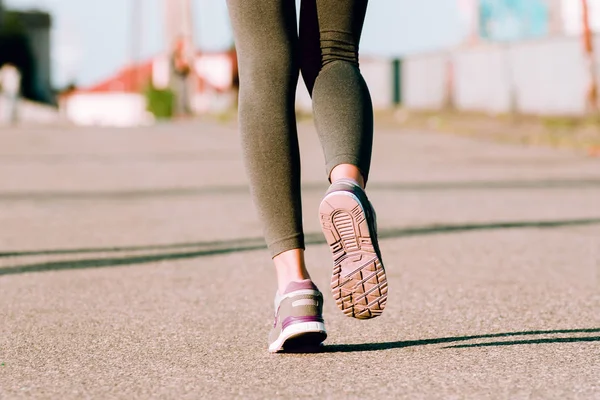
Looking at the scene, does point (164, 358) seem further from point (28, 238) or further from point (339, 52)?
point (28, 238)

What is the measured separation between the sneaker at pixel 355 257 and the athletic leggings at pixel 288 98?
17 cm

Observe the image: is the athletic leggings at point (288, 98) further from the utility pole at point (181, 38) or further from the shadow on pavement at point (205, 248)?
the utility pole at point (181, 38)

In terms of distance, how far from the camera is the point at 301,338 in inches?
97.3

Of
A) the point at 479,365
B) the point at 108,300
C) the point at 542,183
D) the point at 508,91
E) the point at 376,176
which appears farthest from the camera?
the point at 508,91

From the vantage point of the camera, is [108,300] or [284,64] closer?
[284,64]

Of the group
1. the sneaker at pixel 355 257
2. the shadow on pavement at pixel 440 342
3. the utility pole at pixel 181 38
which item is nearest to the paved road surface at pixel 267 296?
the shadow on pavement at pixel 440 342

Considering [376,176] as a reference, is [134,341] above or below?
above

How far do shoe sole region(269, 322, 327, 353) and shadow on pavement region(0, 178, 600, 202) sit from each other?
469 centimetres

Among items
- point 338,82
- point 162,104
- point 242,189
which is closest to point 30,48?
point 162,104

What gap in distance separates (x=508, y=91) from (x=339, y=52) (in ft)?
61.1

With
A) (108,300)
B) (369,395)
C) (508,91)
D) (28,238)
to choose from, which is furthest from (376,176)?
(508,91)

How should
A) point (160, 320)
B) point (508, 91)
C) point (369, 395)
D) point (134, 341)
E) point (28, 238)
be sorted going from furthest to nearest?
point (508, 91), point (28, 238), point (160, 320), point (134, 341), point (369, 395)

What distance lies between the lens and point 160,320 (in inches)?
119

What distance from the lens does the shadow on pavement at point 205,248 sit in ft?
13.7
